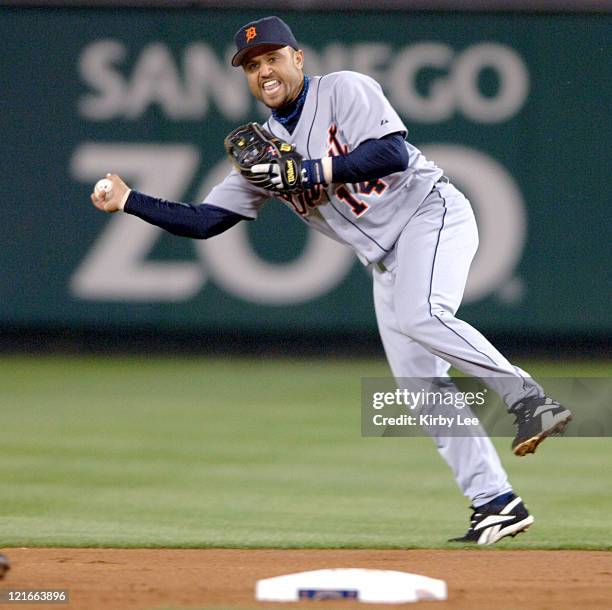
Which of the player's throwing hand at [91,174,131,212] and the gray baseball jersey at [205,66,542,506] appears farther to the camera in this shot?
the player's throwing hand at [91,174,131,212]

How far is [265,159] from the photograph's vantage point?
511cm

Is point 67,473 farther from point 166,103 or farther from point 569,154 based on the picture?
point 569,154

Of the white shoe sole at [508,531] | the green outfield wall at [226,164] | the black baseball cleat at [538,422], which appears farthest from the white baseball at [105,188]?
the green outfield wall at [226,164]

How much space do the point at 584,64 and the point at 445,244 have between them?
264 inches

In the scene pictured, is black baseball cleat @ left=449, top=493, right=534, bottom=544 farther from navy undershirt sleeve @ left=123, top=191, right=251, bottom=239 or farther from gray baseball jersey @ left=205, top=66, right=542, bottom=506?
navy undershirt sleeve @ left=123, top=191, right=251, bottom=239

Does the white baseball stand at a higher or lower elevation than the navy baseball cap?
lower

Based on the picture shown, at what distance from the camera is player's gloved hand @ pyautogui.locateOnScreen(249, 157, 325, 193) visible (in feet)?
16.3

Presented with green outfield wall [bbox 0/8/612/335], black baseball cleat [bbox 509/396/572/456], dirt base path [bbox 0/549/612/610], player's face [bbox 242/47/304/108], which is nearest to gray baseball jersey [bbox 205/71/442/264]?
player's face [bbox 242/47/304/108]

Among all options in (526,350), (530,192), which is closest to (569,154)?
(530,192)

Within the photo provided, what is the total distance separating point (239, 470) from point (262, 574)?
2629mm

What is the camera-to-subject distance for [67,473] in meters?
7.24

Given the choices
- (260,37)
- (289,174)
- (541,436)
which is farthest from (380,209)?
(541,436)

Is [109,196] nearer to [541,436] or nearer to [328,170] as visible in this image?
[328,170]

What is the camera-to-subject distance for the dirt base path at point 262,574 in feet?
13.8
